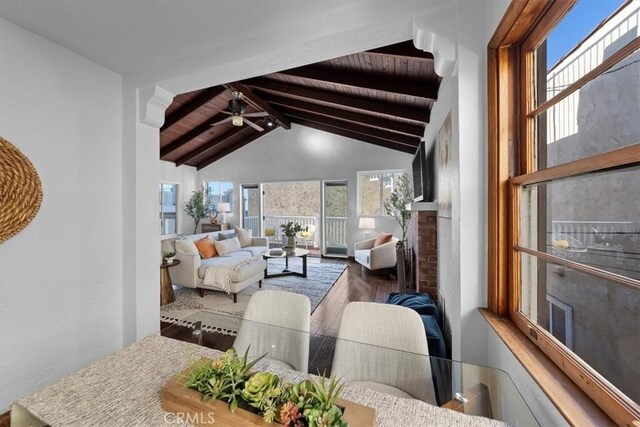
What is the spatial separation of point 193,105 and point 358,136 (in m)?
3.64

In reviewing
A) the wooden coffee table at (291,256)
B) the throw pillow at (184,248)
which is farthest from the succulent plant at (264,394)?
the wooden coffee table at (291,256)

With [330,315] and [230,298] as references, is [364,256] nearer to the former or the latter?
[330,315]

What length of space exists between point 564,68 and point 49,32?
2.79 metres

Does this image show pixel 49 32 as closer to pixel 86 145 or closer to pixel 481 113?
pixel 86 145

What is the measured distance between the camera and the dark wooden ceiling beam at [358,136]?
5.88 metres

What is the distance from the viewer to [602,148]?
71 centimetres

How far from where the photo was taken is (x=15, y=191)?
1603 millimetres

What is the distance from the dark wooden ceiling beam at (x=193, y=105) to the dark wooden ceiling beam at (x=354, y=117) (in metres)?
1.02

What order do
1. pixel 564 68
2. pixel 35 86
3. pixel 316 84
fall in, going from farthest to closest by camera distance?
1. pixel 316 84
2. pixel 35 86
3. pixel 564 68

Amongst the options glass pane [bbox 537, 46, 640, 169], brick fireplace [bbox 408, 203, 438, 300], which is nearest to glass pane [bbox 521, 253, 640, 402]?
glass pane [bbox 537, 46, 640, 169]

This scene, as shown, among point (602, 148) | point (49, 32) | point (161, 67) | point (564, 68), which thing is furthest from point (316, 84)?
point (602, 148)

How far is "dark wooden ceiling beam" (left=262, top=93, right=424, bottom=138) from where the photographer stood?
4.32 metres

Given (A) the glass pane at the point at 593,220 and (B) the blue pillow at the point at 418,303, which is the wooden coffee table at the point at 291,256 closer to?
(B) the blue pillow at the point at 418,303

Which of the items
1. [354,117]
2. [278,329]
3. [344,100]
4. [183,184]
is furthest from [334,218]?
[278,329]
